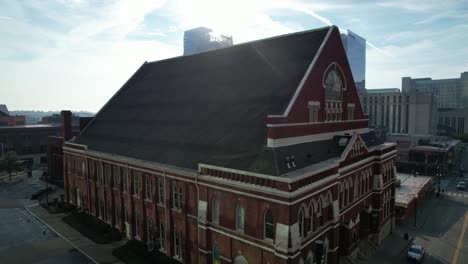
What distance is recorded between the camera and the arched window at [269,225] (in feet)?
68.8

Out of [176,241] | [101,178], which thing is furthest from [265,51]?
[101,178]

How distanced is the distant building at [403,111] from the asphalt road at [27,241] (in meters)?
114

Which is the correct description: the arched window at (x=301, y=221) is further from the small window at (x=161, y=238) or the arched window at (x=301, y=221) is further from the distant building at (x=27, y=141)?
the distant building at (x=27, y=141)

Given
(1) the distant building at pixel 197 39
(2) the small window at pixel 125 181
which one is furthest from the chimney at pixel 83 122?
(1) the distant building at pixel 197 39

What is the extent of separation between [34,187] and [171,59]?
38.9m

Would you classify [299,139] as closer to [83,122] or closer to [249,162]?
[249,162]

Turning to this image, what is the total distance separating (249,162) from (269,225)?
475 cm

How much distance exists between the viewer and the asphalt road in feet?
102

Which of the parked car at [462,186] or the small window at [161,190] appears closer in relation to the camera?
the small window at [161,190]

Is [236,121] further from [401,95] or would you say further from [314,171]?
[401,95]

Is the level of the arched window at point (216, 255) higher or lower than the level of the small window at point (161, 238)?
higher

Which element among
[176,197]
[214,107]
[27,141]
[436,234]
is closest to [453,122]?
[436,234]

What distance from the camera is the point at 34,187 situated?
2384 inches

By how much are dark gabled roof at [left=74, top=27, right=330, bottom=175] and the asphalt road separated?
36.9ft
